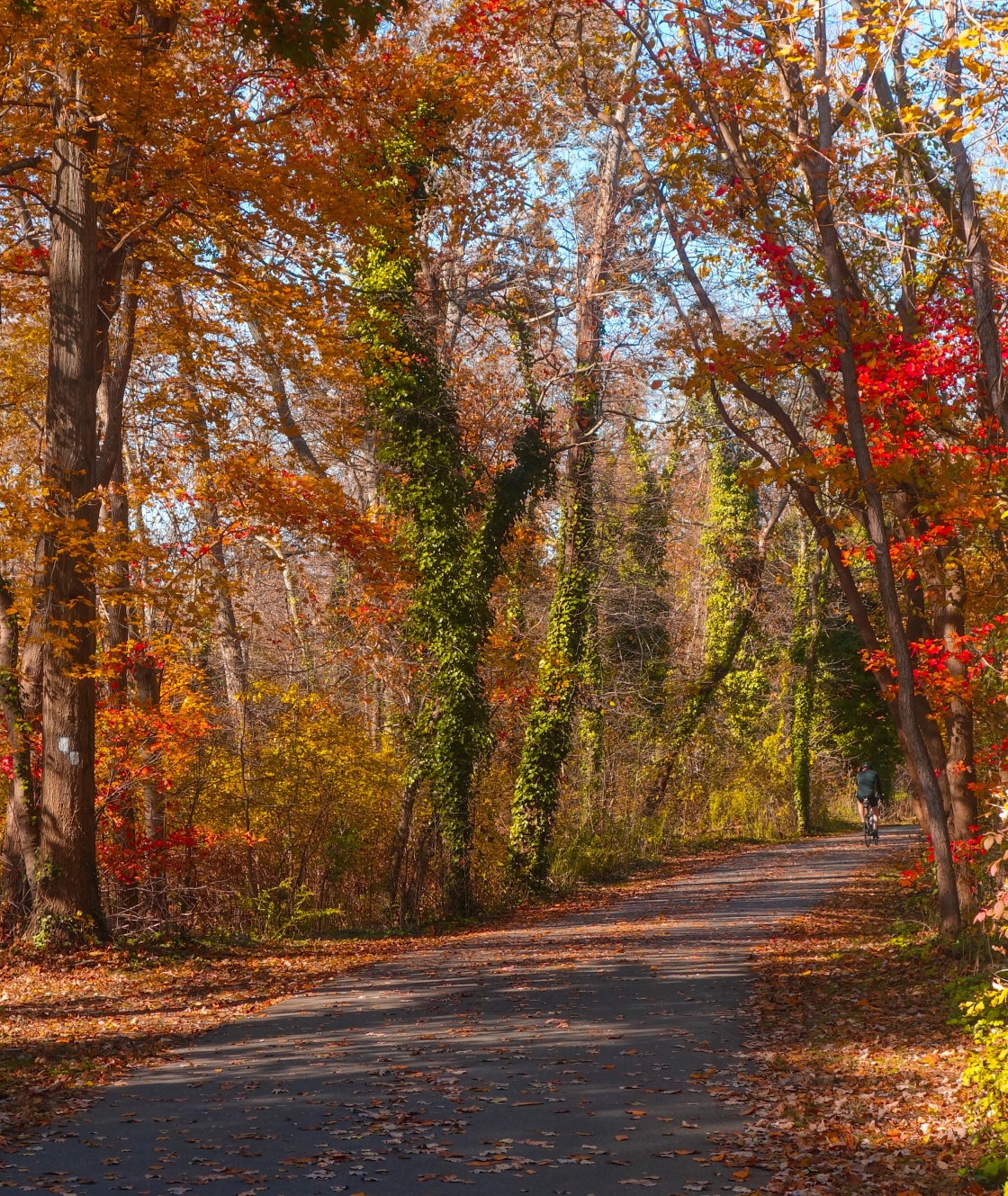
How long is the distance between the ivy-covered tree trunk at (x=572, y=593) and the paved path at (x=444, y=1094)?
22.0 ft

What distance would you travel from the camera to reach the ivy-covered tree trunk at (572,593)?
61.9 feet

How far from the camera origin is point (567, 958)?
12156mm

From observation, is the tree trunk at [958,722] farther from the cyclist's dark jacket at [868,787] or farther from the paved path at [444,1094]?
the cyclist's dark jacket at [868,787]

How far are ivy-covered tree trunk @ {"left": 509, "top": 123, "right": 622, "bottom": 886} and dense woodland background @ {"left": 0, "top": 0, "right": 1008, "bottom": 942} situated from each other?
6 cm

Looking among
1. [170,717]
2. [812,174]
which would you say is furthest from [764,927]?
[812,174]

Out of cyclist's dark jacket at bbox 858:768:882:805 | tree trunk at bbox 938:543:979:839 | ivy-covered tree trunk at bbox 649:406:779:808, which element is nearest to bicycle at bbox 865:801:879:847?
cyclist's dark jacket at bbox 858:768:882:805

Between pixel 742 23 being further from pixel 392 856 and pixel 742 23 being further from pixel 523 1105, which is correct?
pixel 392 856

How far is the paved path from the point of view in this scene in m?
5.44

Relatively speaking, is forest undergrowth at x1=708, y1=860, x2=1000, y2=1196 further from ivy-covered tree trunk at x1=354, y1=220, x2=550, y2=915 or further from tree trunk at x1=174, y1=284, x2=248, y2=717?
tree trunk at x1=174, y1=284, x2=248, y2=717

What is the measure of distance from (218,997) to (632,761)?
597 inches

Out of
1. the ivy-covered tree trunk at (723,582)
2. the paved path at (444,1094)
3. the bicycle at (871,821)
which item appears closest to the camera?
the paved path at (444,1094)

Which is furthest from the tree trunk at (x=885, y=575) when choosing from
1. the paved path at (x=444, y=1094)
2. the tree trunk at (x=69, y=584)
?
the tree trunk at (x=69, y=584)

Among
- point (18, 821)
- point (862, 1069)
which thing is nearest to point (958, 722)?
point (862, 1069)

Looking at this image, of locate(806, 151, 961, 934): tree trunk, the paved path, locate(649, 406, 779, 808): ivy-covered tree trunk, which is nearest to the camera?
the paved path
